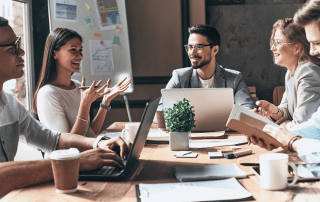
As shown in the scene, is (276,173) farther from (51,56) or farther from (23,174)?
(51,56)

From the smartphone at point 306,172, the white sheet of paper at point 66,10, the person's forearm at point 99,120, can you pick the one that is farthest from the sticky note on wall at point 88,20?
the smartphone at point 306,172

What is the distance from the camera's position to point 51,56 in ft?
6.82

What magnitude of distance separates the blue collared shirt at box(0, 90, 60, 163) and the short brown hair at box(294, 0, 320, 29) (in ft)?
3.96

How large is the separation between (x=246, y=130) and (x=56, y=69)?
1.36 m

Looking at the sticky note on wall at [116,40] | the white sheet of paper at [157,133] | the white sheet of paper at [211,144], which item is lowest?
the white sheet of paper at [211,144]

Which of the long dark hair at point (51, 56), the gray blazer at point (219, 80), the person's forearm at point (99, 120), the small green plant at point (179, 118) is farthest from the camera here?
the gray blazer at point (219, 80)

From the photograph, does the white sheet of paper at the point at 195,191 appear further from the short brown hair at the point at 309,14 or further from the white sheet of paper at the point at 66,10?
the white sheet of paper at the point at 66,10

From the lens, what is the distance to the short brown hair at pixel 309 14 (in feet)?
4.35

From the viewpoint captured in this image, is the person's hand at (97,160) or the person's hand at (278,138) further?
the person's hand at (278,138)

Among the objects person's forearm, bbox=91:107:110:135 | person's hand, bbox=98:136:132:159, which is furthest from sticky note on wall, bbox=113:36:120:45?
person's hand, bbox=98:136:132:159

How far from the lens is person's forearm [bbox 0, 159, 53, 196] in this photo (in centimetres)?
96

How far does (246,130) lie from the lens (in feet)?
4.15

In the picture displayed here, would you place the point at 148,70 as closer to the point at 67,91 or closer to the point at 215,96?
the point at 67,91

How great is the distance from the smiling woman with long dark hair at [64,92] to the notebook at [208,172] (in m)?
0.96
